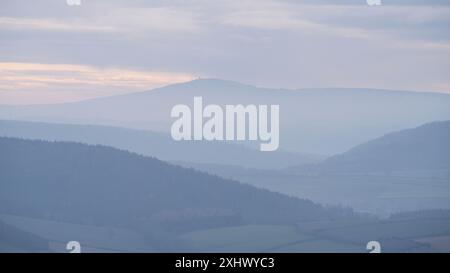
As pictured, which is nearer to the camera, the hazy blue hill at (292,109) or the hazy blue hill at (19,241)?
the hazy blue hill at (19,241)

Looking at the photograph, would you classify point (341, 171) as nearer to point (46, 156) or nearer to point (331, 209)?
point (331, 209)

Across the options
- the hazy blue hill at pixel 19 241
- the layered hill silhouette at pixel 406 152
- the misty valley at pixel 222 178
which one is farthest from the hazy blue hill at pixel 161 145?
the hazy blue hill at pixel 19 241

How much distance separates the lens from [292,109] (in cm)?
1250

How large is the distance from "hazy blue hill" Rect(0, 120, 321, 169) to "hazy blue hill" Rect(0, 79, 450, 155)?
0.06 metres

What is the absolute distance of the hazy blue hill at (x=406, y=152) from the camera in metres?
12.5

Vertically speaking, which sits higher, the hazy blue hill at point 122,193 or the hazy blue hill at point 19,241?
the hazy blue hill at point 122,193

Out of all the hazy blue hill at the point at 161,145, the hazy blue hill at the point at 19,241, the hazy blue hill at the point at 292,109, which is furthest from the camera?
the hazy blue hill at the point at 161,145

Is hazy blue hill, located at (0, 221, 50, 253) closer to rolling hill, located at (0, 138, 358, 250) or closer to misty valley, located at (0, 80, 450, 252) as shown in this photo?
misty valley, located at (0, 80, 450, 252)

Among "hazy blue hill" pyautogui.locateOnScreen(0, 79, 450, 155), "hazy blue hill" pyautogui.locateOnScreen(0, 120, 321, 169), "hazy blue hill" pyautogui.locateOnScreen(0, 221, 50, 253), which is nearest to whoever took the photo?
"hazy blue hill" pyautogui.locateOnScreen(0, 221, 50, 253)

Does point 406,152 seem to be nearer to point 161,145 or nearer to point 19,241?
point 161,145

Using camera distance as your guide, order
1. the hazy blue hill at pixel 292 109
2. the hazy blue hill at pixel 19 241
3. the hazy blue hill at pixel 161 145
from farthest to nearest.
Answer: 1. the hazy blue hill at pixel 161 145
2. the hazy blue hill at pixel 292 109
3. the hazy blue hill at pixel 19 241
